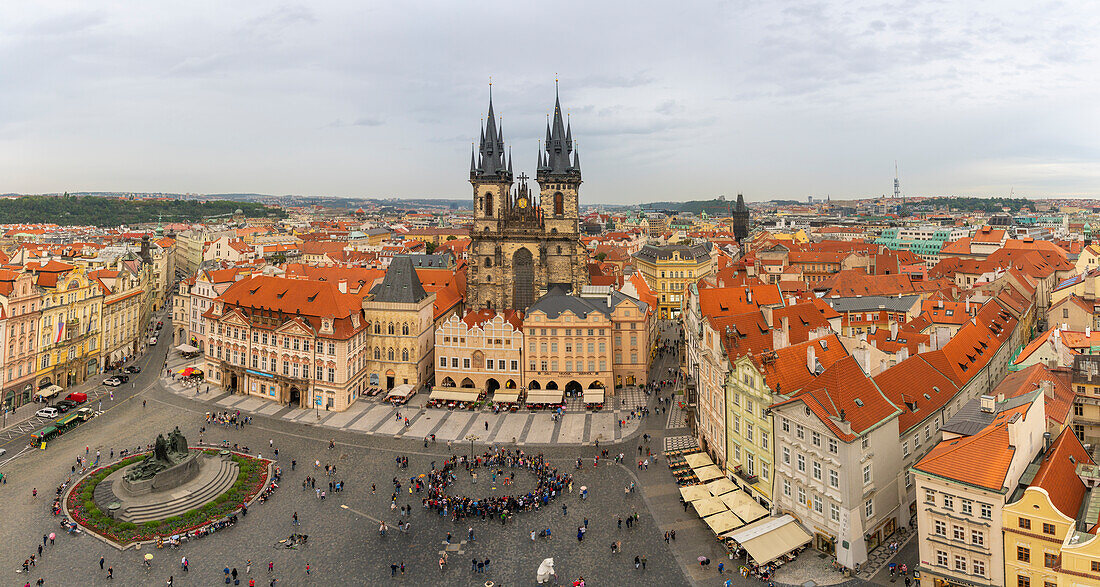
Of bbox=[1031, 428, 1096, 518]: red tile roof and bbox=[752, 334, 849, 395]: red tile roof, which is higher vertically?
bbox=[752, 334, 849, 395]: red tile roof

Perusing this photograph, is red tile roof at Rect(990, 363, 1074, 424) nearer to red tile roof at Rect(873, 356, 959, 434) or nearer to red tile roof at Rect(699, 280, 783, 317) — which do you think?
red tile roof at Rect(873, 356, 959, 434)

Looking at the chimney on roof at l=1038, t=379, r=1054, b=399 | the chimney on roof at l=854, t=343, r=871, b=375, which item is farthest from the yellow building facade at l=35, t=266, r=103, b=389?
the chimney on roof at l=1038, t=379, r=1054, b=399

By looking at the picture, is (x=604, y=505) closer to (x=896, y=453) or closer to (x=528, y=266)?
(x=896, y=453)

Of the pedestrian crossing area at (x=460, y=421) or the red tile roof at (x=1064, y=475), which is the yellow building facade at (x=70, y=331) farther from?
the red tile roof at (x=1064, y=475)

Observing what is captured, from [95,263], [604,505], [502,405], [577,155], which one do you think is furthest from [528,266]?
[95,263]

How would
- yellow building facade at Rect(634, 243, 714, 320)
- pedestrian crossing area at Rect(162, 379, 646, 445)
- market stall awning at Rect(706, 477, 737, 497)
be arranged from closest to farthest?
market stall awning at Rect(706, 477, 737, 497) → pedestrian crossing area at Rect(162, 379, 646, 445) → yellow building facade at Rect(634, 243, 714, 320)

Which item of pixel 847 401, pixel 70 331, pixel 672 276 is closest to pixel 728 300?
pixel 847 401

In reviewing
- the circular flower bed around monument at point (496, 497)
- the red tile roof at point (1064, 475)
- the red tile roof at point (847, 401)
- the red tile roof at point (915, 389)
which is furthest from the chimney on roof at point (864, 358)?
the circular flower bed around monument at point (496, 497)
